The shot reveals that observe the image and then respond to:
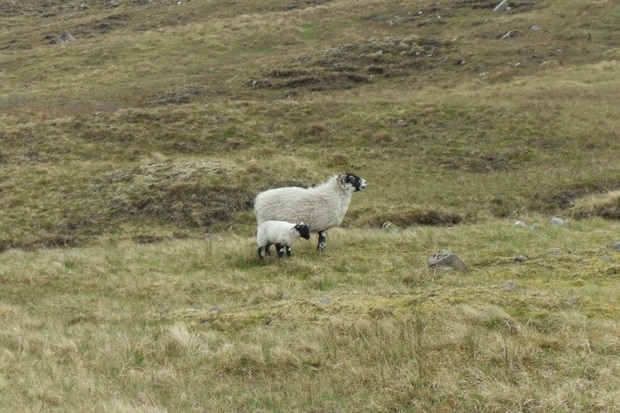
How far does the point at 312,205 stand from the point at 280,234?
86.0 inches

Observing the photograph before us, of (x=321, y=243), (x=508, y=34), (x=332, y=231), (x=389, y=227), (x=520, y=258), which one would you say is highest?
(x=520, y=258)

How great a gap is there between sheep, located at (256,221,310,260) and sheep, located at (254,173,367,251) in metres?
1.18

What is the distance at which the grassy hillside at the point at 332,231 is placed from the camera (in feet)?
23.2

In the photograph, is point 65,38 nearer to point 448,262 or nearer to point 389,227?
point 389,227

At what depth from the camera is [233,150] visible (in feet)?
108

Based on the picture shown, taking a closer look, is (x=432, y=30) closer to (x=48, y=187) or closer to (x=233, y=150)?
(x=233, y=150)

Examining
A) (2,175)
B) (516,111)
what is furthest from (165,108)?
(516,111)

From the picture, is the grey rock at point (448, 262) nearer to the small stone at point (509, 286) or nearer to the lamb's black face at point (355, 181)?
the small stone at point (509, 286)

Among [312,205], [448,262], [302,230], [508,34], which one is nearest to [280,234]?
[302,230]

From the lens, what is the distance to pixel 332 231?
1928 centimetres

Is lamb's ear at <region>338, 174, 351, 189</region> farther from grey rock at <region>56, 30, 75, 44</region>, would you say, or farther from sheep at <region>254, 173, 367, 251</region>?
grey rock at <region>56, 30, 75, 44</region>

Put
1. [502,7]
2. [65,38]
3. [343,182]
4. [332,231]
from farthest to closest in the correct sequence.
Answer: [65,38], [502,7], [332,231], [343,182]

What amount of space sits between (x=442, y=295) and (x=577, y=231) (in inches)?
346

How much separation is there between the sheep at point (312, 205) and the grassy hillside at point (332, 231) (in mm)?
791
